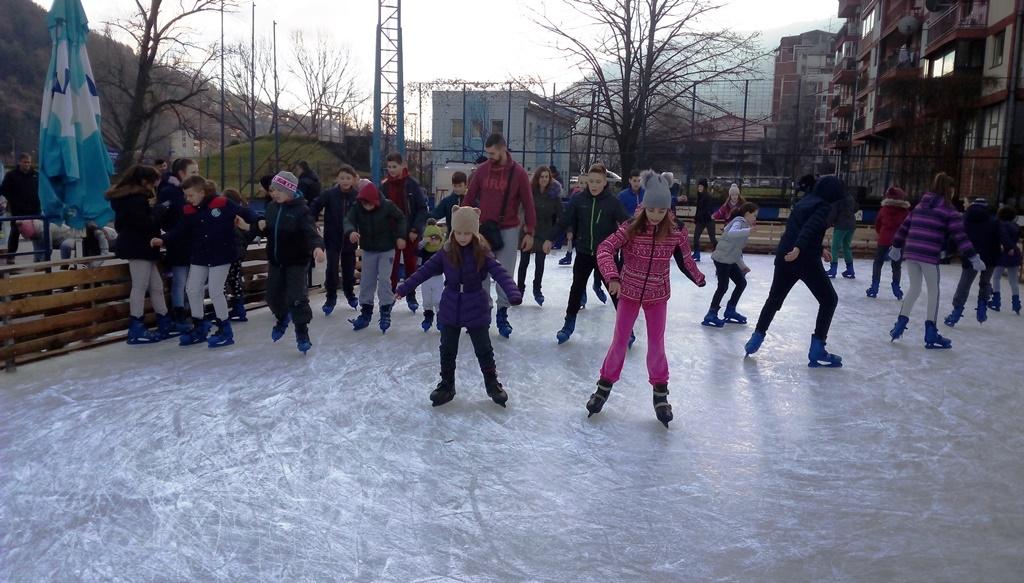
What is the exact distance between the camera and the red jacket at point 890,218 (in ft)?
31.3

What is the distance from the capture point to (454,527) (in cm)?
295

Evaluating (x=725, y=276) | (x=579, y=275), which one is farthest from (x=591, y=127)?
(x=579, y=275)

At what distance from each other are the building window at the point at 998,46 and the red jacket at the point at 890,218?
18428mm

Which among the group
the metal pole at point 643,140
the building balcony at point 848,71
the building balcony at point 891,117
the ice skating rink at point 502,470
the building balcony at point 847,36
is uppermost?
the building balcony at point 847,36

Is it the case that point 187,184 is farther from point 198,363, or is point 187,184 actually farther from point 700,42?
point 700,42

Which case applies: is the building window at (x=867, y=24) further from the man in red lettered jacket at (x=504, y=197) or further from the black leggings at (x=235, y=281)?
the black leggings at (x=235, y=281)

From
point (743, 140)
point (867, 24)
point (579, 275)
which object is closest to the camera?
point (579, 275)

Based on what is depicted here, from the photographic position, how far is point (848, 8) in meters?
48.8

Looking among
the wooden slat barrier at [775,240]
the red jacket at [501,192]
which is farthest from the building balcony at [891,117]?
the red jacket at [501,192]

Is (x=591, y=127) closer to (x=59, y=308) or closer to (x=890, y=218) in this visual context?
(x=890, y=218)

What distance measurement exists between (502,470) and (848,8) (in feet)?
176

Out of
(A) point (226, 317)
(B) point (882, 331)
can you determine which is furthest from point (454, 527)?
(B) point (882, 331)

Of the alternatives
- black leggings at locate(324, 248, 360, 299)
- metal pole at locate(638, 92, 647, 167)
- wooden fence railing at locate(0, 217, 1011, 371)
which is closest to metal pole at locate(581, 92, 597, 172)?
metal pole at locate(638, 92, 647, 167)

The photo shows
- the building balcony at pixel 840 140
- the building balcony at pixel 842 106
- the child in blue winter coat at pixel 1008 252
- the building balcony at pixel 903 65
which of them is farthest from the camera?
the building balcony at pixel 842 106
